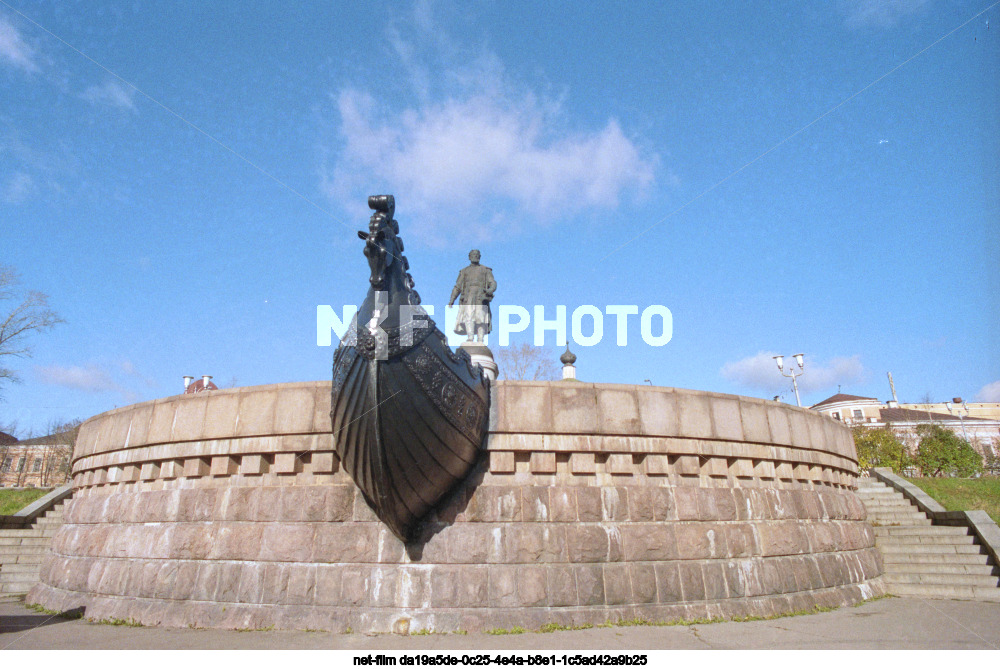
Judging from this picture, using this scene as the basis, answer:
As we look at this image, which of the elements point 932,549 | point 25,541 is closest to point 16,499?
point 25,541

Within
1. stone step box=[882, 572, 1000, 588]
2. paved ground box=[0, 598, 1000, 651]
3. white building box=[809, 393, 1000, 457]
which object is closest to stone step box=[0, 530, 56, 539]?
paved ground box=[0, 598, 1000, 651]

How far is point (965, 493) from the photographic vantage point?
15.9 m

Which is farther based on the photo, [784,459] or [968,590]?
[968,590]

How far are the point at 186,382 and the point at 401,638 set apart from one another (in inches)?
737

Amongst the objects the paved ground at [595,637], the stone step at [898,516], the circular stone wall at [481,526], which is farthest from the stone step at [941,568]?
the paved ground at [595,637]

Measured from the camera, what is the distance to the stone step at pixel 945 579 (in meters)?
9.97

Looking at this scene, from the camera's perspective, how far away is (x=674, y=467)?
311 inches

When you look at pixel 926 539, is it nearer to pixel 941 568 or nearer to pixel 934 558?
pixel 934 558

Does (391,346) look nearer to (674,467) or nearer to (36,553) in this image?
(674,467)

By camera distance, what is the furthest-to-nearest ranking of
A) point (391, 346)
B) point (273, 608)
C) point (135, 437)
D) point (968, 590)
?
point (968, 590)
point (135, 437)
point (273, 608)
point (391, 346)

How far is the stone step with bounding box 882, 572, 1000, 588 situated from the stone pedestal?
8116 millimetres

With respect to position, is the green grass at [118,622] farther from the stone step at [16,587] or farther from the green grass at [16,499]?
the green grass at [16,499]

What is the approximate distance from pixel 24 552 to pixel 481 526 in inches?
455
